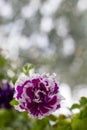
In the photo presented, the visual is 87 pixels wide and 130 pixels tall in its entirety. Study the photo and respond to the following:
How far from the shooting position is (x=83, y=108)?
2.76 feet

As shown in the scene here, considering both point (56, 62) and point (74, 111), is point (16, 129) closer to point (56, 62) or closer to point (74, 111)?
point (74, 111)

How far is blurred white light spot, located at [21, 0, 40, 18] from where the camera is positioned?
11.9 ft

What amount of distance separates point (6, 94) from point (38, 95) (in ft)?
1.26

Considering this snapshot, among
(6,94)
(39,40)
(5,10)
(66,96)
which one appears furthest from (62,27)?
(6,94)

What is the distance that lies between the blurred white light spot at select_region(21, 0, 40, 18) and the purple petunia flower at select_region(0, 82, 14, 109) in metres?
2.42

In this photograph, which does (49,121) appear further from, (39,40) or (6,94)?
(39,40)

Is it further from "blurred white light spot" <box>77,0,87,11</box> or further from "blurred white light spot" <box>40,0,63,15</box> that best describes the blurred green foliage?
"blurred white light spot" <box>40,0,63,15</box>

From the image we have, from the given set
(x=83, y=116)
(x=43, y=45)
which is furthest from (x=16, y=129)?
(x=43, y=45)

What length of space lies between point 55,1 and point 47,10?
0.12 meters

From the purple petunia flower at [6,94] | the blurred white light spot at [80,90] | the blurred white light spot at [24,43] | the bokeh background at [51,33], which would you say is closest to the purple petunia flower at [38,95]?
the purple petunia flower at [6,94]

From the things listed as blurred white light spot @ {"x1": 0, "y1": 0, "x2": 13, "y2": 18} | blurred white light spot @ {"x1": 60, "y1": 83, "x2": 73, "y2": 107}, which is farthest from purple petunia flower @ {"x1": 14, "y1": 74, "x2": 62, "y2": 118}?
blurred white light spot @ {"x1": 0, "y1": 0, "x2": 13, "y2": 18}

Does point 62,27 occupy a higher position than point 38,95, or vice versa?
point 62,27

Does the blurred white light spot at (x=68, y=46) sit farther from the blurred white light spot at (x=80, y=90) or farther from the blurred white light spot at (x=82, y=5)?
the blurred white light spot at (x=80, y=90)

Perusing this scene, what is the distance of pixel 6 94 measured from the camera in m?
1.18
